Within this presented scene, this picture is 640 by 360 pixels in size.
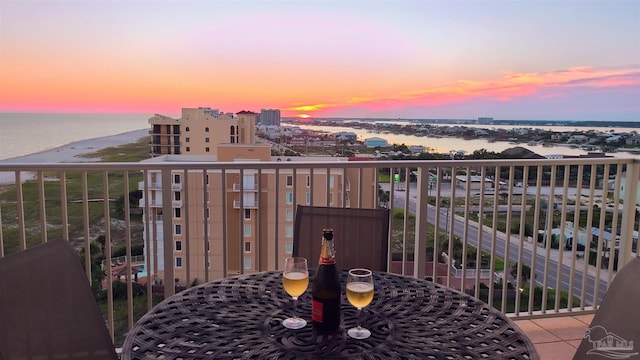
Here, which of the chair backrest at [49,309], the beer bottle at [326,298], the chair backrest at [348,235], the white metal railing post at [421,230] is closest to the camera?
the chair backrest at [49,309]

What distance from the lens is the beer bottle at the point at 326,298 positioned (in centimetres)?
126

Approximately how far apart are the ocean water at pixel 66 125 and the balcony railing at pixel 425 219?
307 centimetres

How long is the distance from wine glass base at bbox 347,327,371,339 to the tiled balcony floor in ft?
6.89

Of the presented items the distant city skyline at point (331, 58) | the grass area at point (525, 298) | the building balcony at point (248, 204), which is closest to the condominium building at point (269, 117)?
the distant city skyline at point (331, 58)

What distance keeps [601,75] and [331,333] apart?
21.3 feet

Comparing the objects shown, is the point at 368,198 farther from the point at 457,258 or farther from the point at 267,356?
the point at 267,356

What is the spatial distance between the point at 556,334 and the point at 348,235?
2120mm

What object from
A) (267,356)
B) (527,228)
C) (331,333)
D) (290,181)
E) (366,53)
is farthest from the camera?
(366,53)

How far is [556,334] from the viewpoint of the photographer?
10.7ft

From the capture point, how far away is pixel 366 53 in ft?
23.4

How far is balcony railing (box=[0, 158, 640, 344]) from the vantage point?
9.17 ft

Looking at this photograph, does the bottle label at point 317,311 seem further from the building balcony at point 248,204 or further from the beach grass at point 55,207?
the building balcony at point 248,204

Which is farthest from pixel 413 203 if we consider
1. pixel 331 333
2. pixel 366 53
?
pixel 366 53

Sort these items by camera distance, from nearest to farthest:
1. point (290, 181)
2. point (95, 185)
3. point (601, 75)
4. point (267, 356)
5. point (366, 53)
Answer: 1. point (267, 356)
2. point (95, 185)
3. point (290, 181)
4. point (601, 75)
5. point (366, 53)
